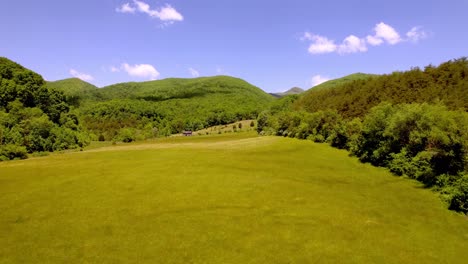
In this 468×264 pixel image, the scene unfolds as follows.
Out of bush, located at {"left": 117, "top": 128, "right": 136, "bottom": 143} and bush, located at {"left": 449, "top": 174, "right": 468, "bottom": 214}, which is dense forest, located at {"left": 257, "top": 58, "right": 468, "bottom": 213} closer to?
bush, located at {"left": 449, "top": 174, "right": 468, "bottom": 214}

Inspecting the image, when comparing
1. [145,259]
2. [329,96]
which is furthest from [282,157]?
[329,96]

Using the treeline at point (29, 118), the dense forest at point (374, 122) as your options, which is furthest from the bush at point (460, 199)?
the treeline at point (29, 118)

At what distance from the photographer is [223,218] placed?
33469 millimetres

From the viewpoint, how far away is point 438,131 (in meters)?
46.1

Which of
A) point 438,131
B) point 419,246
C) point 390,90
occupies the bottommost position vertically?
point 419,246

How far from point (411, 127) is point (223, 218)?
42.8 meters

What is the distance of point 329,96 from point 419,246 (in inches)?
5332

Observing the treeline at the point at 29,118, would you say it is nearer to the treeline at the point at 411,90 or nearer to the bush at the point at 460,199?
the bush at the point at 460,199

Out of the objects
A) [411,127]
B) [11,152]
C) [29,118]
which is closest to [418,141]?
[411,127]

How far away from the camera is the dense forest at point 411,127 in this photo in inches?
1777

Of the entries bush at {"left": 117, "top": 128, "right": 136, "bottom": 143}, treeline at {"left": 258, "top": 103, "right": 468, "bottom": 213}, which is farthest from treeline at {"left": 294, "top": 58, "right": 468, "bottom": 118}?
bush at {"left": 117, "top": 128, "right": 136, "bottom": 143}

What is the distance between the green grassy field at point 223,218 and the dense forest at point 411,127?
13.3ft

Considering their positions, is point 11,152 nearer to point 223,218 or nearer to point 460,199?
point 223,218

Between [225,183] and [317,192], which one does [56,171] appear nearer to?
[225,183]
